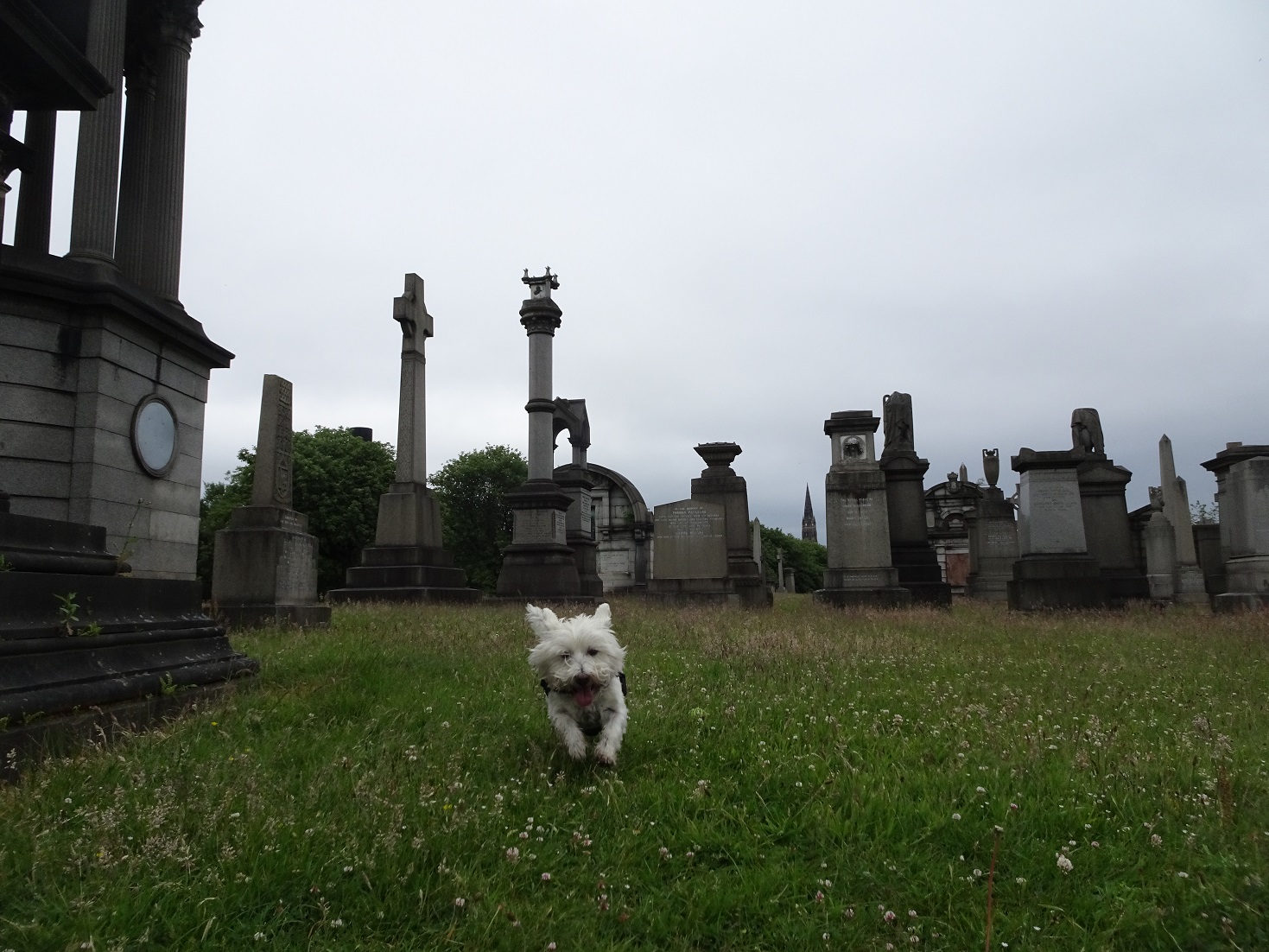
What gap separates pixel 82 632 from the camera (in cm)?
513

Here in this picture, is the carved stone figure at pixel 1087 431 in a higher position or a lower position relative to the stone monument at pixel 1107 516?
higher

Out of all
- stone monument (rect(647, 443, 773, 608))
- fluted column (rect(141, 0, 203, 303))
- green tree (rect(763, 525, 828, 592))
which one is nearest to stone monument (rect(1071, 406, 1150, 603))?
stone monument (rect(647, 443, 773, 608))

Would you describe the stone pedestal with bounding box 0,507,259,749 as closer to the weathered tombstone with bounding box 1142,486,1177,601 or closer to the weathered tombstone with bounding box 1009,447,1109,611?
the weathered tombstone with bounding box 1009,447,1109,611

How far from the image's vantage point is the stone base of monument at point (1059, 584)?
16.5m

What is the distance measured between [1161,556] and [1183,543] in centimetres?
61

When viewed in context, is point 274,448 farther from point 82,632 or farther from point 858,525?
point 858,525

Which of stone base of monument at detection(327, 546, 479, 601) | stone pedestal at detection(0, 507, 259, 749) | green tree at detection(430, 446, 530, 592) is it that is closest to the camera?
stone pedestal at detection(0, 507, 259, 749)

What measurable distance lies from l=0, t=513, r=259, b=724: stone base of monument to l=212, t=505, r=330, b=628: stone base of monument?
488 cm

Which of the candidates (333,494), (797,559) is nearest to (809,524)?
(797,559)

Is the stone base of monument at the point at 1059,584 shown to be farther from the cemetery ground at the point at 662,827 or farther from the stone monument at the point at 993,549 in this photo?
the cemetery ground at the point at 662,827

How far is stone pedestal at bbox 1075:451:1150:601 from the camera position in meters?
20.0

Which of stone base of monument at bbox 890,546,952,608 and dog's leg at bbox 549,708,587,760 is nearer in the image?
dog's leg at bbox 549,708,587,760

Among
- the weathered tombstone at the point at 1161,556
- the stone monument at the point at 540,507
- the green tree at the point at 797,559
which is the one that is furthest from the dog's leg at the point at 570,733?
the green tree at the point at 797,559

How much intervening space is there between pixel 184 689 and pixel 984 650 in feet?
26.3
